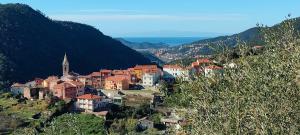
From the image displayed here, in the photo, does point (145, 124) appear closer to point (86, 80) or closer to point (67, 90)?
point (67, 90)

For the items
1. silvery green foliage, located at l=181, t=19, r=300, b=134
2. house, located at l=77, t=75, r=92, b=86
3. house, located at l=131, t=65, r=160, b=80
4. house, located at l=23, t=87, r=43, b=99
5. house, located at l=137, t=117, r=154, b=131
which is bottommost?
house, located at l=137, t=117, r=154, b=131

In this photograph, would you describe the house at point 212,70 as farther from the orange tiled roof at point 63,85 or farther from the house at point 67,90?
the orange tiled roof at point 63,85

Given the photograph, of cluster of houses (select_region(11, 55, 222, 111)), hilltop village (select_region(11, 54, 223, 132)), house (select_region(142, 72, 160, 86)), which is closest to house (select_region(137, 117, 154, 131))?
hilltop village (select_region(11, 54, 223, 132))

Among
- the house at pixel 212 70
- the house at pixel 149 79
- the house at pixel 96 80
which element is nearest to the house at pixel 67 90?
the house at pixel 96 80

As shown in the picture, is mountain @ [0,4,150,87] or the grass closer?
the grass

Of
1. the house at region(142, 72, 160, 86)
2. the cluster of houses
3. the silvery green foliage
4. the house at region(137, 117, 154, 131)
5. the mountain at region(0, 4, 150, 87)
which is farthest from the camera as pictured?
the mountain at region(0, 4, 150, 87)

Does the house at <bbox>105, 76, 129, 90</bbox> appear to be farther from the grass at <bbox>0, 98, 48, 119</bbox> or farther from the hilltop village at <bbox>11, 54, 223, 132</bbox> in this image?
the grass at <bbox>0, 98, 48, 119</bbox>

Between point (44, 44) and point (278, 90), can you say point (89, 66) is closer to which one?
point (44, 44)

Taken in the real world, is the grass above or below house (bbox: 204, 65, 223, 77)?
below
